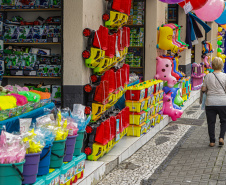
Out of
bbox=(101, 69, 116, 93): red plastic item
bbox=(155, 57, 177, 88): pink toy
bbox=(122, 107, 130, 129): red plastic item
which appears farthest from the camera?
bbox=(155, 57, 177, 88): pink toy

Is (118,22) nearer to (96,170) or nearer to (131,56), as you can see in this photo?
(96,170)

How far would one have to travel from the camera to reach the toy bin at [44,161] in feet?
14.8

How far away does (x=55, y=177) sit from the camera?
4723mm

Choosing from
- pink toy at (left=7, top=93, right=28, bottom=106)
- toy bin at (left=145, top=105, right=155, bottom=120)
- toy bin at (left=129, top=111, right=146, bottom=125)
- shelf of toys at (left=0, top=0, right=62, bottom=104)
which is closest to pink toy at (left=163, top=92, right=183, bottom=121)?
toy bin at (left=145, top=105, right=155, bottom=120)

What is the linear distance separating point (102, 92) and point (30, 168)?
239 cm

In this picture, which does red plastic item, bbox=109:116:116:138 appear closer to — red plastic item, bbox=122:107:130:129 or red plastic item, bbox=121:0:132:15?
red plastic item, bbox=122:107:130:129

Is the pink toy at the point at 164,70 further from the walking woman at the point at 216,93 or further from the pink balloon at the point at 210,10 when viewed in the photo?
the walking woman at the point at 216,93

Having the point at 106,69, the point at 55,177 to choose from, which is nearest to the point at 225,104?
the point at 106,69

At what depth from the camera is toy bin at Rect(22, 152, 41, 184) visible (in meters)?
4.14

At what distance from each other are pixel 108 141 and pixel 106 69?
1.08 metres

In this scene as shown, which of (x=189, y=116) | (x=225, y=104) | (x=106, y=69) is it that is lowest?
(x=189, y=116)

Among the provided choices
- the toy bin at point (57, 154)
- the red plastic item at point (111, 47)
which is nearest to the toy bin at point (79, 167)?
the toy bin at point (57, 154)

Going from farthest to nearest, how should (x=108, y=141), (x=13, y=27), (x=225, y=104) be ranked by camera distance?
(x=225, y=104)
(x=13, y=27)
(x=108, y=141)

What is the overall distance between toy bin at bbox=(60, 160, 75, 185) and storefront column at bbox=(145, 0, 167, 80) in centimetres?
588
